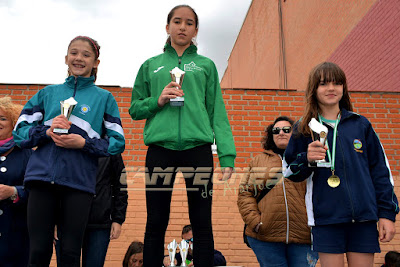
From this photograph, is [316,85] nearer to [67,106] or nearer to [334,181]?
[334,181]

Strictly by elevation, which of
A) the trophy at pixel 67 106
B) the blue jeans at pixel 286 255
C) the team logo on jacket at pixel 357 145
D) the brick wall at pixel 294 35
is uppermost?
the brick wall at pixel 294 35

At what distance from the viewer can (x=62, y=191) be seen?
6.89 feet

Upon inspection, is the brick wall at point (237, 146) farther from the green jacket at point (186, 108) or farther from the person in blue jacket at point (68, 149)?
the person in blue jacket at point (68, 149)

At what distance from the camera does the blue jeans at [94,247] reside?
2900 mm

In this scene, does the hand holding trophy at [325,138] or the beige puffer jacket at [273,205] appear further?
the beige puffer jacket at [273,205]

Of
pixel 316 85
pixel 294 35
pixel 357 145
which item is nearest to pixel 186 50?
pixel 316 85

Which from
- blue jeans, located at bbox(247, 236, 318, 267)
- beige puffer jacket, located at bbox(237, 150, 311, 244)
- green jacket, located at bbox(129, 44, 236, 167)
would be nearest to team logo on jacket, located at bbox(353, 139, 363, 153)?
green jacket, located at bbox(129, 44, 236, 167)

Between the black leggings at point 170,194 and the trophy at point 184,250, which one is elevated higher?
the black leggings at point 170,194

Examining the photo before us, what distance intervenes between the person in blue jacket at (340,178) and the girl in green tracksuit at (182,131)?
22.5 inches

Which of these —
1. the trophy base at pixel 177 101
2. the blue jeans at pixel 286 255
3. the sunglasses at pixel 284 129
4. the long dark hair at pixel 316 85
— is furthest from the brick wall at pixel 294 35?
the trophy base at pixel 177 101

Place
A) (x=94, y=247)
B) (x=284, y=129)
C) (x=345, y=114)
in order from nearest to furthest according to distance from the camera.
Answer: (x=345, y=114)
(x=94, y=247)
(x=284, y=129)

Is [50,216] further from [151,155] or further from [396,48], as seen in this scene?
[396,48]

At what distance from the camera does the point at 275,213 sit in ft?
10.3

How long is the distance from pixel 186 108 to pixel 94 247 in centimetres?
149
